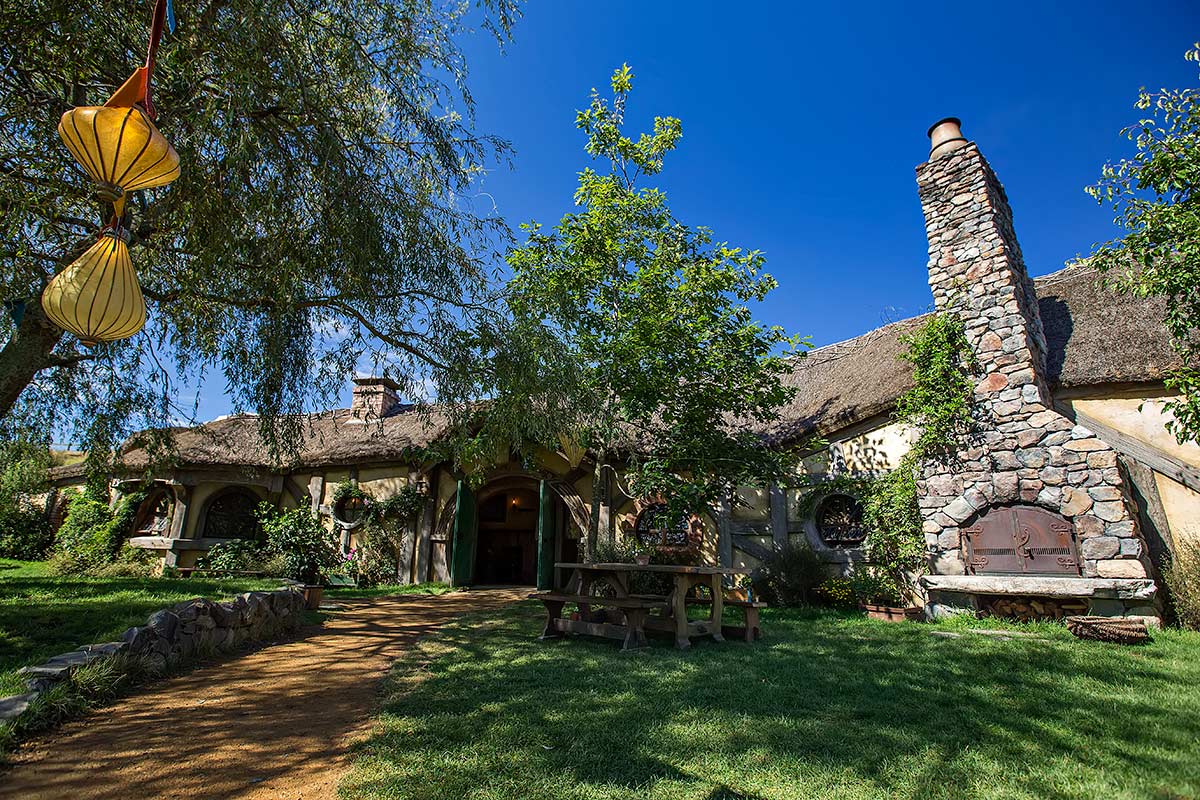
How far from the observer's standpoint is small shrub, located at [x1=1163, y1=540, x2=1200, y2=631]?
5.73 metres

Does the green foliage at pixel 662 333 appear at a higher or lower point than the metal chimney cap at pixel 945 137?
lower

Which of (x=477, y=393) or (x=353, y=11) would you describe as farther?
(x=477, y=393)

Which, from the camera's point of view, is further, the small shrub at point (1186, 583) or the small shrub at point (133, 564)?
the small shrub at point (133, 564)

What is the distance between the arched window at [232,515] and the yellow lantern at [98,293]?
11008mm

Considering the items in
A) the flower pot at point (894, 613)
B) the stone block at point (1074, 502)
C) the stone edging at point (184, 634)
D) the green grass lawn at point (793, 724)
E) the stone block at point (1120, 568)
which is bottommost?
the green grass lawn at point (793, 724)

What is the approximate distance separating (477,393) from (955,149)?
7679 millimetres

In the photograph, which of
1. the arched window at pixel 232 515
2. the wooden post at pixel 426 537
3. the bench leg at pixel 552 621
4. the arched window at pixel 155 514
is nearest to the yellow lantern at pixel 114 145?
the bench leg at pixel 552 621

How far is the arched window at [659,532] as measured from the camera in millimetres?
9500

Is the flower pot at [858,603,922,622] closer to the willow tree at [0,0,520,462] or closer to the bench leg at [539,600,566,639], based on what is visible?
the bench leg at [539,600,566,639]

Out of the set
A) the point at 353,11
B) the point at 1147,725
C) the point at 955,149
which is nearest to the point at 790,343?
the point at 955,149

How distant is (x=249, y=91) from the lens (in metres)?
3.92

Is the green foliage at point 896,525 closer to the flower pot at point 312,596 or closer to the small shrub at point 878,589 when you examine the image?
the small shrub at point 878,589

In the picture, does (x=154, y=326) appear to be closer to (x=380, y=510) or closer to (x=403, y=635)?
(x=403, y=635)

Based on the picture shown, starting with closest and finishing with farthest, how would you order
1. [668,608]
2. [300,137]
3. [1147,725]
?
[1147,725] < [300,137] < [668,608]
